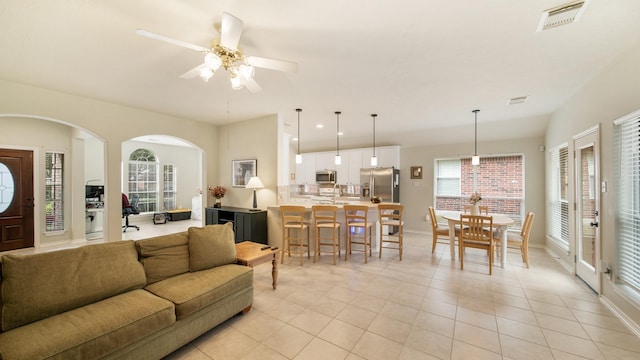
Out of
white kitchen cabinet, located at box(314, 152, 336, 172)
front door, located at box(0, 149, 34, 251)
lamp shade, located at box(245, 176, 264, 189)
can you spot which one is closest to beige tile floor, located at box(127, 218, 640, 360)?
lamp shade, located at box(245, 176, 264, 189)

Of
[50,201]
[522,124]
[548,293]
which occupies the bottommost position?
[548,293]

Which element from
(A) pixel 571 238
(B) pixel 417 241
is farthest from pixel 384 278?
(A) pixel 571 238

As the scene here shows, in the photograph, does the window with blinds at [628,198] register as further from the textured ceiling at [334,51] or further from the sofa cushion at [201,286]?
Answer: the sofa cushion at [201,286]

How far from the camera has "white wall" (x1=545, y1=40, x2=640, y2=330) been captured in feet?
7.90

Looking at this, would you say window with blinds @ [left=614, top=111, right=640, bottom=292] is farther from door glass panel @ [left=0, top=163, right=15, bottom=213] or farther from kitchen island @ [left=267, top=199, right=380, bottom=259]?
door glass panel @ [left=0, top=163, right=15, bottom=213]

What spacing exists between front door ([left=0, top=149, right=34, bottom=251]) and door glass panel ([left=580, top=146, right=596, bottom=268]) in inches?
384

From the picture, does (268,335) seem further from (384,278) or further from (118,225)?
(118,225)

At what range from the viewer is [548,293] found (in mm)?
3146

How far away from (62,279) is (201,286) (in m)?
0.96

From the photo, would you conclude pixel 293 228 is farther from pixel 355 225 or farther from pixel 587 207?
pixel 587 207

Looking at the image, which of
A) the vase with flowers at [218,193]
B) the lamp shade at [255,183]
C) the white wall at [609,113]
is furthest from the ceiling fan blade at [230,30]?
the vase with flowers at [218,193]

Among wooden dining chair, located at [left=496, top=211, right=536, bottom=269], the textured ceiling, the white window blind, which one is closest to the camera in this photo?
the textured ceiling

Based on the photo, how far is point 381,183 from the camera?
6551 mm

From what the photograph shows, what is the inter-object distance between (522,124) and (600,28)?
3507 mm
